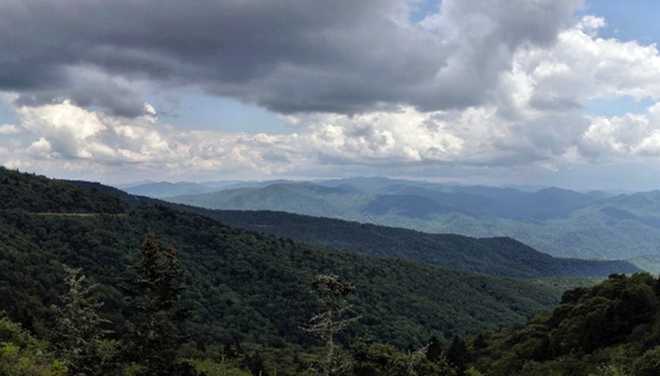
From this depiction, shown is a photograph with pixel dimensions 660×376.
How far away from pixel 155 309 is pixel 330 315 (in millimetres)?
8635

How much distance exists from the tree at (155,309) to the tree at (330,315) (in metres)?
7.22

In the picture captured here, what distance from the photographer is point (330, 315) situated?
902 inches

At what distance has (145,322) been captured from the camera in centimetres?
2631

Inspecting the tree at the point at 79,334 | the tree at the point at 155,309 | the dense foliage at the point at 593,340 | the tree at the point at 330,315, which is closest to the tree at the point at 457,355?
the dense foliage at the point at 593,340

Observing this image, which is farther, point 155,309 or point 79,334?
point 155,309

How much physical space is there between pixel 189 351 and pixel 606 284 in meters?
61.3

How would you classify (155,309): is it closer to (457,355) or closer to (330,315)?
(330,315)

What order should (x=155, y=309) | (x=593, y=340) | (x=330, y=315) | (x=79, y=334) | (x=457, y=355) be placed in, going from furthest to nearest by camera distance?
(x=457, y=355), (x=593, y=340), (x=155, y=309), (x=79, y=334), (x=330, y=315)

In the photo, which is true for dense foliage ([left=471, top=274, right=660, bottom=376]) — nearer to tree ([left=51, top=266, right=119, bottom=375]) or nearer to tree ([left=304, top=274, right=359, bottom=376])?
tree ([left=304, top=274, right=359, bottom=376])

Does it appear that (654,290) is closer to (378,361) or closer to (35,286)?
(378,361)

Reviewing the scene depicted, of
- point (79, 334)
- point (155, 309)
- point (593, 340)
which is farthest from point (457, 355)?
point (79, 334)

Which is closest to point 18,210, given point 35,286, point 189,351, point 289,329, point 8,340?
point 35,286

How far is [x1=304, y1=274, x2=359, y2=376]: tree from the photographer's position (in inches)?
858

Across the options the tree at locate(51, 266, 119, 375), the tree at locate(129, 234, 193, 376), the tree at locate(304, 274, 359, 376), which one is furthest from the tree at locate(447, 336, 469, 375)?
the tree at locate(51, 266, 119, 375)
